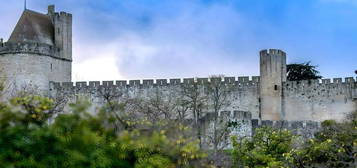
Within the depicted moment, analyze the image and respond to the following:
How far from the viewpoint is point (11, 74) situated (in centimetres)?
4578

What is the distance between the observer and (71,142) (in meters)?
12.7

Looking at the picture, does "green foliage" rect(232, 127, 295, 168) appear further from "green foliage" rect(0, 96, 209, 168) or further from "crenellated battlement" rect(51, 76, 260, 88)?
"crenellated battlement" rect(51, 76, 260, 88)

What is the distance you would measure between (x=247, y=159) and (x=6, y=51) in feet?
95.0

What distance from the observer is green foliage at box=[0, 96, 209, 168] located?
12.6 meters

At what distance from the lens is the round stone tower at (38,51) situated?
45906 mm

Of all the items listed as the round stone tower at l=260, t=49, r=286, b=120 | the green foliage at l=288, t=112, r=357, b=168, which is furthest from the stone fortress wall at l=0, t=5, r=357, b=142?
the green foliage at l=288, t=112, r=357, b=168

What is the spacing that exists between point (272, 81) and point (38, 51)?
14564 millimetres

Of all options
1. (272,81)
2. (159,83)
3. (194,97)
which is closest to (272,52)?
(272,81)

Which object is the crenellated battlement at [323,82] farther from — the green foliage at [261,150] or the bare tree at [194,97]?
the green foliage at [261,150]

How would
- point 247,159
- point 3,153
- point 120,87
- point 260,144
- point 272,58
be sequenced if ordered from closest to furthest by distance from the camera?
point 3,153, point 247,159, point 260,144, point 272,58, point 120,87

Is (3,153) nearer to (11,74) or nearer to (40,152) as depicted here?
(40,152)

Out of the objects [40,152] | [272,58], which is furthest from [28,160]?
[272,58]

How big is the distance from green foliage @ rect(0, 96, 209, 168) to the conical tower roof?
35676 millimetres

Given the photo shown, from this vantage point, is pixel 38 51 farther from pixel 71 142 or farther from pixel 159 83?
pixel 71 142
